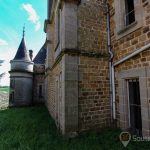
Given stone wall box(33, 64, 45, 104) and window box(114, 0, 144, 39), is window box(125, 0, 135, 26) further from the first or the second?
stone wall box(33, 64, 45, 104)

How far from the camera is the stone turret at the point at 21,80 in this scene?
1381cm

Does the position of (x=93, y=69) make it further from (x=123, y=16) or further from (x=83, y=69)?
(x=123, y=16)

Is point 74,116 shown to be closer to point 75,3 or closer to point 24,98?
point 75,3

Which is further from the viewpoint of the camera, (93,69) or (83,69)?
(93,69)

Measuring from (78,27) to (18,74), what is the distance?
11.0 m

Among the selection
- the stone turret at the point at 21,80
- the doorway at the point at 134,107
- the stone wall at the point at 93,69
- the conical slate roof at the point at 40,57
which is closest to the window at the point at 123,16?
the stone wall at the point at 93,69

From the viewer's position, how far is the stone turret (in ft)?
45.3

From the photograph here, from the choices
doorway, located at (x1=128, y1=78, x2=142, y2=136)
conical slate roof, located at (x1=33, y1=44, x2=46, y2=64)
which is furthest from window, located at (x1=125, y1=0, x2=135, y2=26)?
conical slate roof, located at (x1=33, y1=44, x2=46, y2=64)

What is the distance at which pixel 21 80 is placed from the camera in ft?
46.4

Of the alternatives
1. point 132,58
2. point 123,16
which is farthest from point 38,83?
point 132,58

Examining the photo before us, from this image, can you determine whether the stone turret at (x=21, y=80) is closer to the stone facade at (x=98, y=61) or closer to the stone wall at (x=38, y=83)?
the stone wall at (x=38, y=83)

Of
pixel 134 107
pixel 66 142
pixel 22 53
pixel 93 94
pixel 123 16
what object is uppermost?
pixel 22 53

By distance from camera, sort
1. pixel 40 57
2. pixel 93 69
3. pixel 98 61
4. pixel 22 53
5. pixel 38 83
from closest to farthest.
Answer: pixel 93 69, pixel 98 61, pixel 22 53, pixel 38 83, pixel 40 57

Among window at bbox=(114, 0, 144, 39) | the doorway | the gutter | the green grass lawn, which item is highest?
window at bbox=(114, 0, 144, 39)
